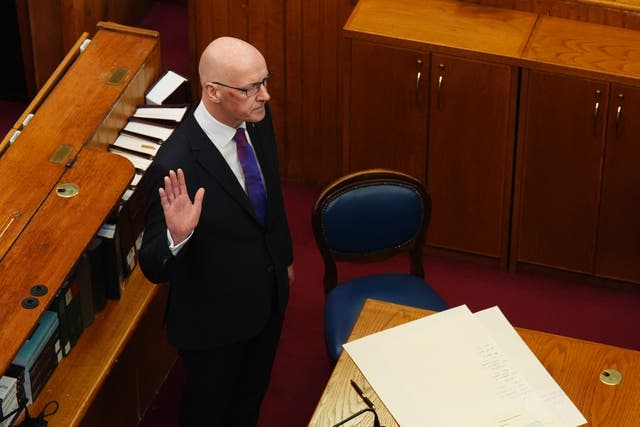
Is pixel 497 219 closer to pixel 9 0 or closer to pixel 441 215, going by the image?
pixel 441 215

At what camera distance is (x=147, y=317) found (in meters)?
5.52

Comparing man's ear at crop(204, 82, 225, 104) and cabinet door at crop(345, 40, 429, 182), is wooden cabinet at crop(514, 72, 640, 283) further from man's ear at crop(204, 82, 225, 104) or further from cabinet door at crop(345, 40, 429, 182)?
man's ear at crop(204, 82, 225, 104)

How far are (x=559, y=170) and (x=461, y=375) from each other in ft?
6.56

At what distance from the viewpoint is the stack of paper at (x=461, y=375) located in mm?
4281

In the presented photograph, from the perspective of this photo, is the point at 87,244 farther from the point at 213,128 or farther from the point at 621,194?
the point at 621,194

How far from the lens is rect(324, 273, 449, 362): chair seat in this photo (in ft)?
17.6

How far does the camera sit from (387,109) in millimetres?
6285

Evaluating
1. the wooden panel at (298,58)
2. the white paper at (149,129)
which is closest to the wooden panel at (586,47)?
the wooden panel at (298,58)

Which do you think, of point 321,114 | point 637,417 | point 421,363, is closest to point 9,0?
point 321,114

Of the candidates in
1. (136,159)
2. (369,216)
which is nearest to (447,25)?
(369,216)

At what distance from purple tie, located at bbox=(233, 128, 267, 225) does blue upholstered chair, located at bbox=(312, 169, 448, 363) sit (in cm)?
56

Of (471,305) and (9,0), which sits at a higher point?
(9,0)

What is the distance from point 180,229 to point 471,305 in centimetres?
225

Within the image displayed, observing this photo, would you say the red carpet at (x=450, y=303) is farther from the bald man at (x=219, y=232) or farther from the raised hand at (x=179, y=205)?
the raised hand at (x=179, y=205)
